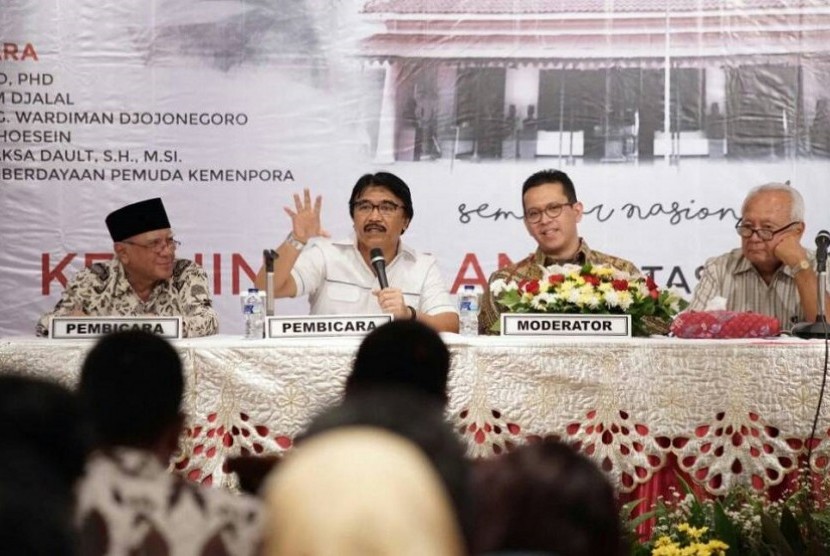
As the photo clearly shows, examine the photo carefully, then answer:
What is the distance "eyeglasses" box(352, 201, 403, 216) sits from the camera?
17.2 ft

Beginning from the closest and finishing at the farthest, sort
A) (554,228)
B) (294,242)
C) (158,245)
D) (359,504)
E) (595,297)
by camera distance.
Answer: (359,504) → (595,297) → (158,245) → (554,228) → (294,242)

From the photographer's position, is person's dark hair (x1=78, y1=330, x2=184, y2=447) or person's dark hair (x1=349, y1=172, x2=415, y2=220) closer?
person's dark hair (x1=78, y1=330, x2=184, y2=447)

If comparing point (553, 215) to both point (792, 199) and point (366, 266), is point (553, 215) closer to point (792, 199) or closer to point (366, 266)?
point (366, 266)

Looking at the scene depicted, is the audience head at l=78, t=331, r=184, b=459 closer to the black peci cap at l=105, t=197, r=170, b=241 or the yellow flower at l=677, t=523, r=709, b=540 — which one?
the yellow flower at l=677, t=523, r=709, b=540

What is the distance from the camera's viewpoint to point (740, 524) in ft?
11.8

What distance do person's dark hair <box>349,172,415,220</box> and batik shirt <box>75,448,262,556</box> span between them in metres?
3.60

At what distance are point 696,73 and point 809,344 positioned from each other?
222 cm

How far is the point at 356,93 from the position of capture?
580 centimetres

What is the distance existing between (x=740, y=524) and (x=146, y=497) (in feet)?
7.61

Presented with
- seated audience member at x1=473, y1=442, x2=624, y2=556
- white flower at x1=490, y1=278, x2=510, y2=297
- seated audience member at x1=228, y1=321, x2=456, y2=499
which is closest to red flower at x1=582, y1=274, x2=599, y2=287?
white flower at x1=490, y1=278, x2=510, y2=297

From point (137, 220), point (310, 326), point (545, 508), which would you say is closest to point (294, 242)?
point (137, 220)

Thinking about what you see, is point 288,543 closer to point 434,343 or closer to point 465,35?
point 434,343

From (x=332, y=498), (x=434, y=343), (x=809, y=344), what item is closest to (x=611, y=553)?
(x=332, y=498)

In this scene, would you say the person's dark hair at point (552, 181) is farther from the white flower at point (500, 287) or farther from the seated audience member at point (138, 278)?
the seated audience member at point (138, 278)
